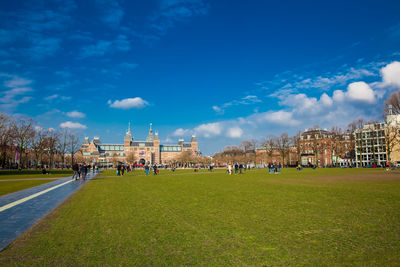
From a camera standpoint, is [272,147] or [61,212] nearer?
[61,212]

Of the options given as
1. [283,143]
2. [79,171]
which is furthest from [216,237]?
[283,143]

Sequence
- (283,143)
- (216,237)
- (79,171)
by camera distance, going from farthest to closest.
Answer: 1. (283,143)
2. (79,171)
3. (216,237)

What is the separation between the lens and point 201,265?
502 centimetres

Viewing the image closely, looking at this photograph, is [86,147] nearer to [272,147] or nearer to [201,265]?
[272,147]

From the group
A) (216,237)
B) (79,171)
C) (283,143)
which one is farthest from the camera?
(283,143)

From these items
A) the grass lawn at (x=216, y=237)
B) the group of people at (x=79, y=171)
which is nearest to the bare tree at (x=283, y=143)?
the group of people at (x=79, y=171)

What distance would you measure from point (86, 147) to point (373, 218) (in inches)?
8310

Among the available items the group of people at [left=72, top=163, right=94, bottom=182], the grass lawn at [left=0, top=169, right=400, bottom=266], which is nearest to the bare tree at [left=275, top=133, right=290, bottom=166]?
the group of people at [left=72, top=163, right=94, bottom=182]

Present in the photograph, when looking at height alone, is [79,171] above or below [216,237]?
above

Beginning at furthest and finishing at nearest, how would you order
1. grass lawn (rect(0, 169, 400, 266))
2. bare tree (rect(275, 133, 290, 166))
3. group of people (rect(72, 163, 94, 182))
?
bare tree (rect(275, 133, 290, 166)) → group of people (rect(72, 163, 94, 182)) → grass lawn (rect(0, 169, 400, 266))

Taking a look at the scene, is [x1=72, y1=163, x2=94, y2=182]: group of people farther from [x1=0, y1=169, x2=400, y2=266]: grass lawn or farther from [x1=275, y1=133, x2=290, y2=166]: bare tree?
[x1=275, y1=133, x2=290, y2=166]: bare tree

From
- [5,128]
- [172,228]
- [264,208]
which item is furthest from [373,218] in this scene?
[5,128]

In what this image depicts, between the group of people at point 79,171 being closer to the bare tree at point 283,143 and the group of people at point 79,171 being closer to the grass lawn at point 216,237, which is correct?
the grass lawn at point 216,237

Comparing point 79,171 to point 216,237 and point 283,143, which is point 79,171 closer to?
point 216,237
